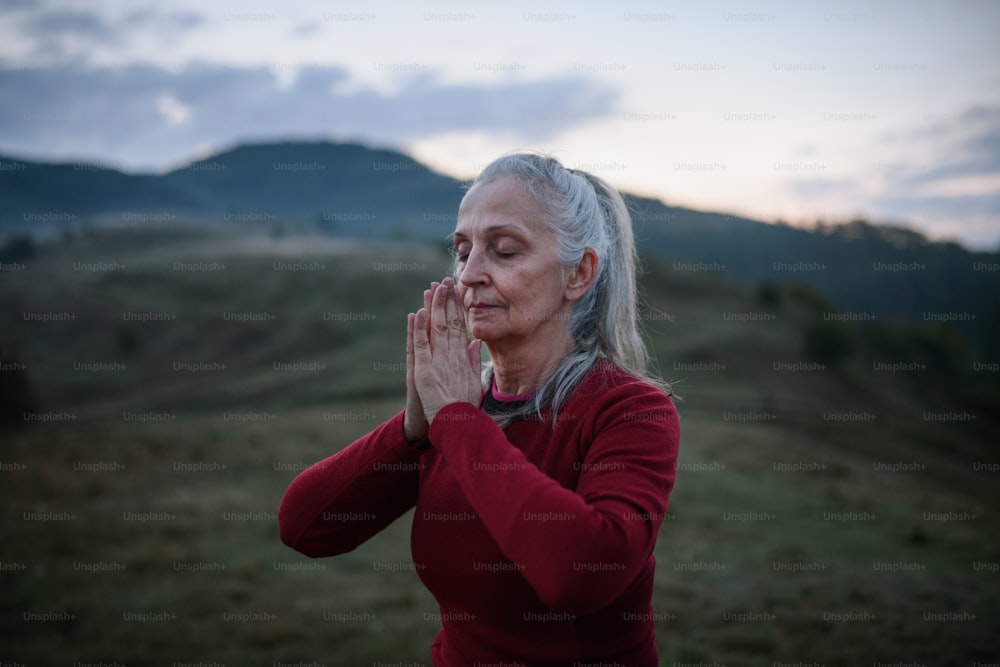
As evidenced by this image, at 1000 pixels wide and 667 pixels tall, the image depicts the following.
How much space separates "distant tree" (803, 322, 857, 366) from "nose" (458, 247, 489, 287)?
61.8 m

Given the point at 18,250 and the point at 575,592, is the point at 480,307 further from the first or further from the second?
the point at 18,250

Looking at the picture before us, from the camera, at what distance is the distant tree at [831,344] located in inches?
2227

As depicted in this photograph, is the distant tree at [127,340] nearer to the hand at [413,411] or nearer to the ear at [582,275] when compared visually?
the hand at [413,411]

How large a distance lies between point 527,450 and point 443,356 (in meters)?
0.48

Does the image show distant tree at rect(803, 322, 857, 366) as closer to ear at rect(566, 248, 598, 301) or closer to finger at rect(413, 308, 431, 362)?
ear at rect(566, 248, 598, 301)

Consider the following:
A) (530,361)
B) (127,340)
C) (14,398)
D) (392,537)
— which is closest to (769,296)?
(127,340)

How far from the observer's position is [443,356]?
2.29m

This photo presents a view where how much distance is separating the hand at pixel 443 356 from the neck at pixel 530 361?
0.96 ft

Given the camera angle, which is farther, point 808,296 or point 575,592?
point 808,296

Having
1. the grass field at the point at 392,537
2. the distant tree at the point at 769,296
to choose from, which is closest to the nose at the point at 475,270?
the grass field at the point at 392,537

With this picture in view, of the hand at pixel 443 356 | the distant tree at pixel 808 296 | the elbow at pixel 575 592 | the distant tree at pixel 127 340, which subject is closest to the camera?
the elbow at pixel 575 592

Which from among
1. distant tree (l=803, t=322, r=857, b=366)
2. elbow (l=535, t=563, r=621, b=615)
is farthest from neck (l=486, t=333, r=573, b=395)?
distant tree (l=803, t=322, r=857, b=366)

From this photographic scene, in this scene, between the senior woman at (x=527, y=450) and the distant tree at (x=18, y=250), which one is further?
the distant tree at (x=18, y=250)

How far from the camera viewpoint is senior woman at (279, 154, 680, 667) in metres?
1.82
